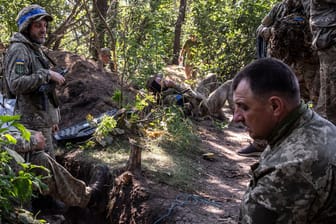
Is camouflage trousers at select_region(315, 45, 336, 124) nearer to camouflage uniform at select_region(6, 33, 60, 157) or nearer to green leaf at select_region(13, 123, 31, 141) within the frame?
camouflage uniform at select_region(6, 33, 60, 157)

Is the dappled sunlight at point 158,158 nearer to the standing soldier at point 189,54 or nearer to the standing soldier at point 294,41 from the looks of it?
the standing soldier at point 294,41

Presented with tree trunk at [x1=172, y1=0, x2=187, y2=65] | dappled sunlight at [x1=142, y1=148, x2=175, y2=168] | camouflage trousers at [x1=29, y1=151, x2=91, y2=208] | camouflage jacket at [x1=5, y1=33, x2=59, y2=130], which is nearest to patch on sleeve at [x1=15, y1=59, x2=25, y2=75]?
camouflage jacket at [x1=5, y1=33, x2=59, y2=130]

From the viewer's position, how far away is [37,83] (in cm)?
420

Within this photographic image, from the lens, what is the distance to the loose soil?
4.51 meters

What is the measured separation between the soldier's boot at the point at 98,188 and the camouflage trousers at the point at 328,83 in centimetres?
256

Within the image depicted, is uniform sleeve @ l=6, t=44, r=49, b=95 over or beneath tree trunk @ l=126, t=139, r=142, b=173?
over

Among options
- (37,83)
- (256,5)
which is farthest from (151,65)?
(256,5)

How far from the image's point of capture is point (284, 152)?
5.58 feet

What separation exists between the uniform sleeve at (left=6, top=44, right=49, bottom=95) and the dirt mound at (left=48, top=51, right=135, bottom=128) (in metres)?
2.73

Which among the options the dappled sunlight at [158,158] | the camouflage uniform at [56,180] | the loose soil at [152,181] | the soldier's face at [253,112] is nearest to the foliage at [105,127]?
the loose soil at [152,181]

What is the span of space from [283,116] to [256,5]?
31.0 ft

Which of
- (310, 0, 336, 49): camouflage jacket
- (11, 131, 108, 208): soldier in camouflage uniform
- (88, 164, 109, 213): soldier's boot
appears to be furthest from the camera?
(88, 164, 109, 213): soldier's boot

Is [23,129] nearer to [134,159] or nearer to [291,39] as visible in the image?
[134,159]

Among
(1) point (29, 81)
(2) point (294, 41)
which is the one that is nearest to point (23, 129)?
(1) point (29, 81)
